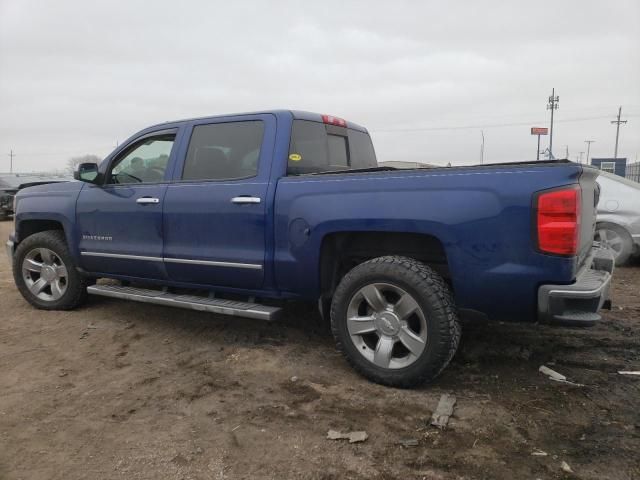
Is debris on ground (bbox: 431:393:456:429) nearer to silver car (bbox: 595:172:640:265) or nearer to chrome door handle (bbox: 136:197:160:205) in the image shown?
chrome door handle (bbox: 136:197:160:205)

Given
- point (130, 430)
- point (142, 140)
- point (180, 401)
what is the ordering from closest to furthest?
point (130, 430) → point (180, 401) → point (142, 140)

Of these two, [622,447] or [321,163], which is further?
[321,163]

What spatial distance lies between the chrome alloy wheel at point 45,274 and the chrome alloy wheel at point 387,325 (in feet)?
10.9

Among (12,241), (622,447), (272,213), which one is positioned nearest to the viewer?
(622,447)

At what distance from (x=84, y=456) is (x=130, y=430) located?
29 centimetres

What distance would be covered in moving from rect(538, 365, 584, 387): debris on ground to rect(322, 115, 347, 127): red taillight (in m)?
2.62

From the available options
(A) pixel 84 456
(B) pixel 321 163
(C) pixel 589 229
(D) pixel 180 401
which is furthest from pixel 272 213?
(C) pixel 589 229

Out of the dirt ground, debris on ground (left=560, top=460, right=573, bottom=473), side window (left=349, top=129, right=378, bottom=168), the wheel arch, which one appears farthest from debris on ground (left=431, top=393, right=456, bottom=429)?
side window (left=349, top=129, right=378, bottom=168)

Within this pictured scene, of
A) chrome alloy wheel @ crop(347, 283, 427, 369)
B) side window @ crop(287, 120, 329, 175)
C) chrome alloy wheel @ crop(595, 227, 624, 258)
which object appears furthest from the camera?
chrome alloy wheel @ crop(595, 227, 624, 258)

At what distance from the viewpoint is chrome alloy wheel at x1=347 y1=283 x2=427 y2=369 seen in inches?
129

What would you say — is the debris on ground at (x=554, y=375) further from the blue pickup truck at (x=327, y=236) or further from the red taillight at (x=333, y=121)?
the red taillight at (x=333, y=121)

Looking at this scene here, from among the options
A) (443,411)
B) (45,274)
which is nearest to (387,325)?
(443,411)

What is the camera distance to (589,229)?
3512mm

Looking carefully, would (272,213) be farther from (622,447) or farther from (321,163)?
(622,447)
